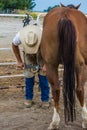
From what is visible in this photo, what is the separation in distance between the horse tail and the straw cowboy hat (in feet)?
3.09

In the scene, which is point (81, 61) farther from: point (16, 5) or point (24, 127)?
point (16, 5)

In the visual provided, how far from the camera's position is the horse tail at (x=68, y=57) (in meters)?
3.94

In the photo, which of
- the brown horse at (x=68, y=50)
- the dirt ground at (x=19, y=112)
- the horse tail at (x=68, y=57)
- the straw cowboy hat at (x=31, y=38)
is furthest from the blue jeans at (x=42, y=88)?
the horse tail at (x=68, y=57)

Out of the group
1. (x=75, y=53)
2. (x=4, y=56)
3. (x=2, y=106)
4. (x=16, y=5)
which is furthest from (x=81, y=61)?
(x=16, y=5)

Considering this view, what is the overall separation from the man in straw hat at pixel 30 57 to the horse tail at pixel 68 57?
3.16 ft

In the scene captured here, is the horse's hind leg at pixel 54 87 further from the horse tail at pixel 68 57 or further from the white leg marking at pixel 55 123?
the horse tail at pixel 68 57

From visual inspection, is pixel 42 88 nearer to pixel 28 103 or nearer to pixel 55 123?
pixel 28 103

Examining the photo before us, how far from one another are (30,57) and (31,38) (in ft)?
1.58

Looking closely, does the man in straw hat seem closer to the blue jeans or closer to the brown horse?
the blue jeans

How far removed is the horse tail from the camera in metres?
3.94

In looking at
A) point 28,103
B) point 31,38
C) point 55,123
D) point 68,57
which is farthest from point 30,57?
point 68,57

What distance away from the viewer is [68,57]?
3.96m

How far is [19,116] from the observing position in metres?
4.95

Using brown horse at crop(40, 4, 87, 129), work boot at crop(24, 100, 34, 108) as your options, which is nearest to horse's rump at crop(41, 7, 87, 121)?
brown horse at crop(40, 4, 87, 129)
